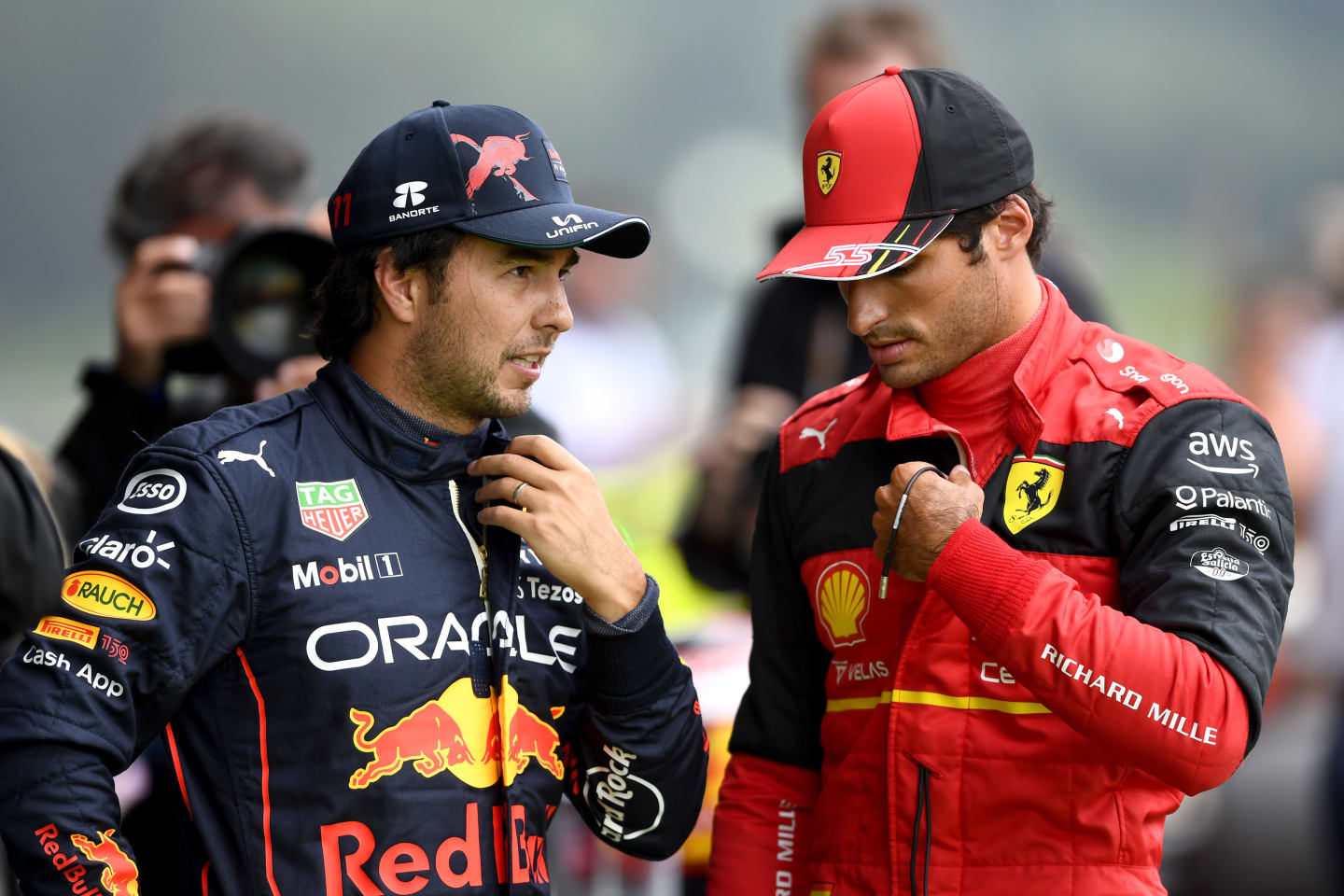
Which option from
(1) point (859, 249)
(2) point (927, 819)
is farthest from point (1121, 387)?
(2) point (927, 819)

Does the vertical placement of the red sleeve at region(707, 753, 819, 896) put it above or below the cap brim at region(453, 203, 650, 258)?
below

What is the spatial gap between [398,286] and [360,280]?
62 millimetres

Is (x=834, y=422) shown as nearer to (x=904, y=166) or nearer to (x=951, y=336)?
(x=951, y=336)

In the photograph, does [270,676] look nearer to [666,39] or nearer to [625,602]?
[625,602]

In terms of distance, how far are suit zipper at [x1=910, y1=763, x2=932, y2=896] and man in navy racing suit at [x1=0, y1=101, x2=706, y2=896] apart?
35 centimetres

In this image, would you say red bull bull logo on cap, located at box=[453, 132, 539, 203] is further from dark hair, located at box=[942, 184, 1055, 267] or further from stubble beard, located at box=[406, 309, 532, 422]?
dark hair, located at box=[942, 184, 1055, 267]

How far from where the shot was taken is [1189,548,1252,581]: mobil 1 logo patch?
2.04m

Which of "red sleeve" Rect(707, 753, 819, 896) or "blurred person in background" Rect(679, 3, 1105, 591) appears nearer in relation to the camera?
Answer: "red sleeve" Rect(707, 753, 819, 896)

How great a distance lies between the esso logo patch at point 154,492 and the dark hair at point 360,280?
14.9 inches

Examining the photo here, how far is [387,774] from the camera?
2.09 metres

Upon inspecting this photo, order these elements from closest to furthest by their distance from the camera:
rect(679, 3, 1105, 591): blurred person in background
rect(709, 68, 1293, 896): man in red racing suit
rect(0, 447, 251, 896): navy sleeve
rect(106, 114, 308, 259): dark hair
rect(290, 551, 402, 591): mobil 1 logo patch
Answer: rect(0, 447, 251, 896): navy sleeve < rect(709, 68, 1293, 896): man in red racing suit < rect(290, 551, 402, 591): mobil 1 logo patch < rect(106, 114, 308, 259): dark hair < rect(679, 3, 1105, 591): blurred person in background

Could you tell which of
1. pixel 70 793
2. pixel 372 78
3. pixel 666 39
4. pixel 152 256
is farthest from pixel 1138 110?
pixel 70 793

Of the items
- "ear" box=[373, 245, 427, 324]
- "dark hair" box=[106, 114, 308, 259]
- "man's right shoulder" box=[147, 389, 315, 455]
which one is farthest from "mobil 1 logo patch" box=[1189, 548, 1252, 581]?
"dark hair" box=[106, 114, 308, 259]

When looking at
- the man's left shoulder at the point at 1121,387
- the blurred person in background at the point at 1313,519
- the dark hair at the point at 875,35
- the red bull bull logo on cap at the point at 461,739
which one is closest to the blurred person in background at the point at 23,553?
the red bull bull logo on cap at the point at 461,739
